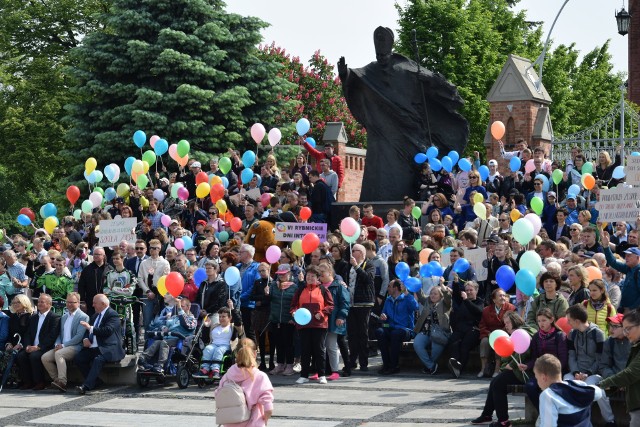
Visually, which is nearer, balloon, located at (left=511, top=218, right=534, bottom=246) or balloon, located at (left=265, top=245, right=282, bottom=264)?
balloon, located at (left=511, top=218, right=534, bottom=246)

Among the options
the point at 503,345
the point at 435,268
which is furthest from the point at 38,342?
the point at 503,345

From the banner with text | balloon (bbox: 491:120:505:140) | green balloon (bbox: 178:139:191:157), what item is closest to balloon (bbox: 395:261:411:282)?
the banner with text

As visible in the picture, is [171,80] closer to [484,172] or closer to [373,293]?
[484,172]

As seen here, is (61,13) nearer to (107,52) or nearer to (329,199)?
(107,52)

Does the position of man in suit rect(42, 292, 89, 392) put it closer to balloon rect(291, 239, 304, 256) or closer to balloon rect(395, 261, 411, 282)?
balloon rect(291, 239, 304, 256)

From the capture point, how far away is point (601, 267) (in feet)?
56.1

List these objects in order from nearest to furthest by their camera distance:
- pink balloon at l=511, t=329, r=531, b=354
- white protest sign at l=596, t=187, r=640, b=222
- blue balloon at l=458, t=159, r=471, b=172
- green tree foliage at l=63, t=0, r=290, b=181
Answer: pink balloon at l=511, t=329, r=531, b=354 < white protest sign at l=596, t=187, r=640, b=222 < blue balloon at l=458, t=159, r=471, b=172 < green tree foliage at l=63, t=0, r=290, b=181

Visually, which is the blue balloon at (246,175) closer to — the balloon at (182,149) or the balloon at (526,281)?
the balloon at (182,149)

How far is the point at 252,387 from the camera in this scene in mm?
11539

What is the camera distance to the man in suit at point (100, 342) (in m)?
18.5

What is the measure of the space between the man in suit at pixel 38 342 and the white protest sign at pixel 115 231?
2537 mm

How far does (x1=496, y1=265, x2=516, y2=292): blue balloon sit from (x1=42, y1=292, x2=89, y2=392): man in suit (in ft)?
19.3

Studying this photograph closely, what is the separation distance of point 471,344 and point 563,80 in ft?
135

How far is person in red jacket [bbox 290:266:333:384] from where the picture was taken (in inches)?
719
